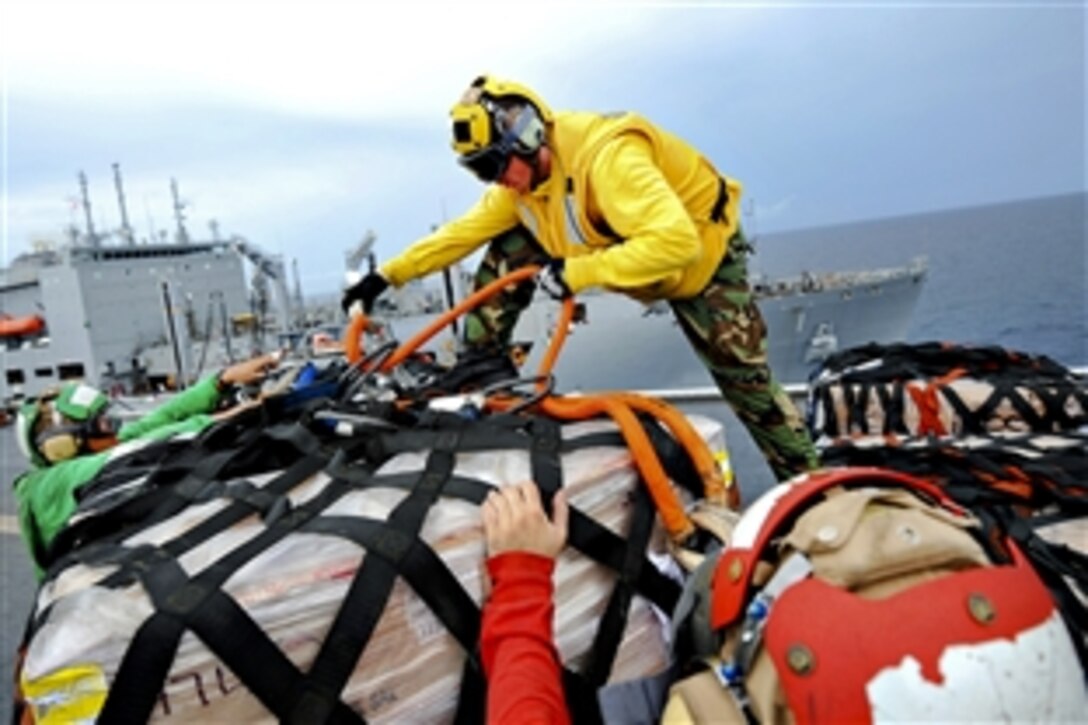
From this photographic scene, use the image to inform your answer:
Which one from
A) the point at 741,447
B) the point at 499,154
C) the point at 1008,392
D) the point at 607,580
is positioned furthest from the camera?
the point at 741,447

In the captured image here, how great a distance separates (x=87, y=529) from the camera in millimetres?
1585

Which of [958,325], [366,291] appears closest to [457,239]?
[366,291]

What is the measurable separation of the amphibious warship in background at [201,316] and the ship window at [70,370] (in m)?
0.05

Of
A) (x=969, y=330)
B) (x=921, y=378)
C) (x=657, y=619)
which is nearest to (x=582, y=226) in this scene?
(x=657, y=619)

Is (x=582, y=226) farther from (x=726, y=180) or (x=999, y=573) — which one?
(x=999, y=573)

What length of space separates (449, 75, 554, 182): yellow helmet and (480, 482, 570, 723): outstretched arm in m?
1.31

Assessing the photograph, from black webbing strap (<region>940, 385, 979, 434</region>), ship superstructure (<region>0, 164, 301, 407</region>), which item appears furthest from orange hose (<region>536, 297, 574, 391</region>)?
ship superstructure (<region>0, 164, 301, 407</region>)

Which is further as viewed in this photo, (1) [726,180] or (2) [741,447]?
(2) [741,447]

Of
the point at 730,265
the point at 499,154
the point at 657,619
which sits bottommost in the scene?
the point at 657,619

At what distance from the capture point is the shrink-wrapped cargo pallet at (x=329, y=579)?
1154mm

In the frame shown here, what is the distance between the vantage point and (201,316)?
32062mm

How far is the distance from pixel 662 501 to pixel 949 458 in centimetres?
121

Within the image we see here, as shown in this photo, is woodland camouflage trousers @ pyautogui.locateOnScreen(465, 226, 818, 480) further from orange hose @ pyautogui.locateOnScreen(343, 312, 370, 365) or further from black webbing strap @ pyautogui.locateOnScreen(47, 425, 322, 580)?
black webbing strap @ pyautogui.locateOnScreen(47, 425, 322, 580)

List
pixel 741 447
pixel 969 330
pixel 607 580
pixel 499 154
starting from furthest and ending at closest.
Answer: pixel 969 330
pixel 741 447
pixel 499 154
pixel 607 580
